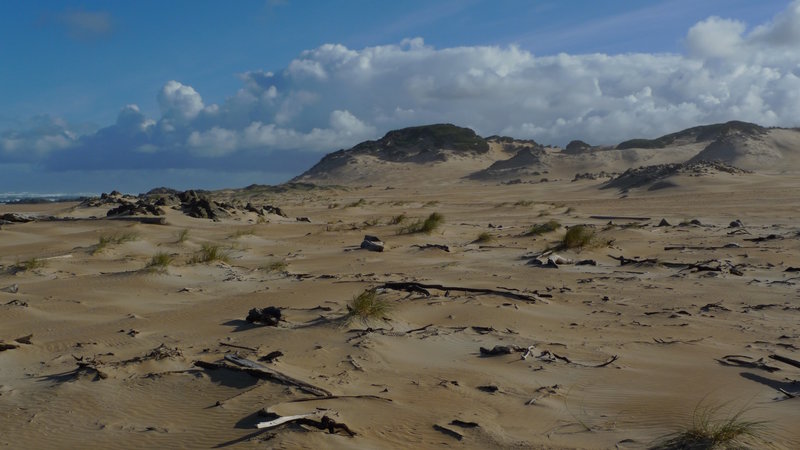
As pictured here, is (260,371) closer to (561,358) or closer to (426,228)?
(561,358)

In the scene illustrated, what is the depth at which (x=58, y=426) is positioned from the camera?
3.97 metres

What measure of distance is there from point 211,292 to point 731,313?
18.6 ft

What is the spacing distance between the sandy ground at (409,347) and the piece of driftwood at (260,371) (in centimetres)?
6

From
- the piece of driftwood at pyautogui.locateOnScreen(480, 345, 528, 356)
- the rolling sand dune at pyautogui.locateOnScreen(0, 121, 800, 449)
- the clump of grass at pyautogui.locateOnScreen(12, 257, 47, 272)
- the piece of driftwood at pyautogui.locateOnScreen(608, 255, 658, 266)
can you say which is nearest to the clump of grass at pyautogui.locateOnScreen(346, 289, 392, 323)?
the rolling sand dune at pyautogui.locateOnScreen(0, 121, 800, 449)

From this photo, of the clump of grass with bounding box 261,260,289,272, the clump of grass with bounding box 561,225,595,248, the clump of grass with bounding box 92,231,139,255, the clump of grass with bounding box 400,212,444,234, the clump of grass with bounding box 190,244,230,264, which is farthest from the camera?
the clump of grass with bounding box 400,212,444,234

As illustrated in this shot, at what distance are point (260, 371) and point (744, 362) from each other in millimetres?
3469

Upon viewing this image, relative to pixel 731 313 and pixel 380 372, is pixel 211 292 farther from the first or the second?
pixel 731 313

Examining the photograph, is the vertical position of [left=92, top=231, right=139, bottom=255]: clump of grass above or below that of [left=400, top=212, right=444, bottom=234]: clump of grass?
above

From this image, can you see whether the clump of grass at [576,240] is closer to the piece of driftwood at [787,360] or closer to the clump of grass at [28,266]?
the piece of driftwood at [787,360]

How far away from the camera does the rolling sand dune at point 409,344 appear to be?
3.88 metres

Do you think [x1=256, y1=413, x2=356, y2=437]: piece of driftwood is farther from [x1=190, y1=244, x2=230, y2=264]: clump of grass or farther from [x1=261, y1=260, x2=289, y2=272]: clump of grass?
[x1=190, y1=244, x2=230, y2=264]: clump of grass

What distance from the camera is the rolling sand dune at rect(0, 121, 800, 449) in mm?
3883

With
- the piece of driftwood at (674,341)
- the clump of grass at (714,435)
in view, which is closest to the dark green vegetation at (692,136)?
the piece of driftwood at (674,341)

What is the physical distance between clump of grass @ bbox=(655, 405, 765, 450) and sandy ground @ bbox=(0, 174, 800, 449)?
0.08 metres
